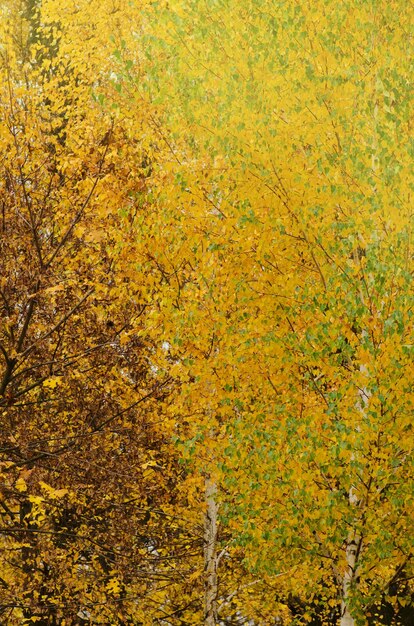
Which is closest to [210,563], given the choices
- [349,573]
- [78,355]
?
[349,573]

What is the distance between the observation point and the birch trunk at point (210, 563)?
41.5ft

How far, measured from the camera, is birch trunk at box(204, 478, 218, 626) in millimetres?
12664

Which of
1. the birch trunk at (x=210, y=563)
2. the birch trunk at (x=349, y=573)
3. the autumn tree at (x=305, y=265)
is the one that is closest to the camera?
the autumn tree at (x=305, y=265)

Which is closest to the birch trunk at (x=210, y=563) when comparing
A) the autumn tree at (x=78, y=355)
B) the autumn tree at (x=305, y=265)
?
the autumn tree at (x=78, y=355)

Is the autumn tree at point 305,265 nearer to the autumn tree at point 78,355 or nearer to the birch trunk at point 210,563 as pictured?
the autumn tree at point 78,355

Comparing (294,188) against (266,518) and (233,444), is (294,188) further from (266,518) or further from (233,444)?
(266,518)

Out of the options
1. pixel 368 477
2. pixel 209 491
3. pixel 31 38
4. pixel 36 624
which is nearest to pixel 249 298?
pixel 368 477

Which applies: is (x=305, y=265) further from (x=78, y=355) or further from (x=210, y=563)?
(x=210, y=563)

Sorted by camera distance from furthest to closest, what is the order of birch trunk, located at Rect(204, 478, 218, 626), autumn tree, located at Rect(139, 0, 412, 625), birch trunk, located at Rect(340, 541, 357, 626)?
birch trunk, located at Rect(204, 478, 218, 626), birch trunk, located at Rect(340, 541, 357, 626), autumn tree, located at Rect(139, 0, 412, 625)

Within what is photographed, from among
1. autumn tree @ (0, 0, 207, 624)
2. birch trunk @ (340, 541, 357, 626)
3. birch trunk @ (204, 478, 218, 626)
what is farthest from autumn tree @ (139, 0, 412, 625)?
birch trunk @ (204, 478, 218, 626)

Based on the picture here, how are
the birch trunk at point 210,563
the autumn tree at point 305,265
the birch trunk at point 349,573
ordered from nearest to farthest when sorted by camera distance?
the autumn tree at point 305,265
the birch trunk at point 349,573
the birch trunk at point 210,563

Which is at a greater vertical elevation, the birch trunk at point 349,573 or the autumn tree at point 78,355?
the autumn tree at point 78,355

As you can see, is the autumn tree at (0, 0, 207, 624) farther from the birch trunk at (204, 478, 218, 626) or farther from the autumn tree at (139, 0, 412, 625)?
the autumn tree at (139, 0, 412, 625)

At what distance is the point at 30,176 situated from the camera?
9.12 metres
